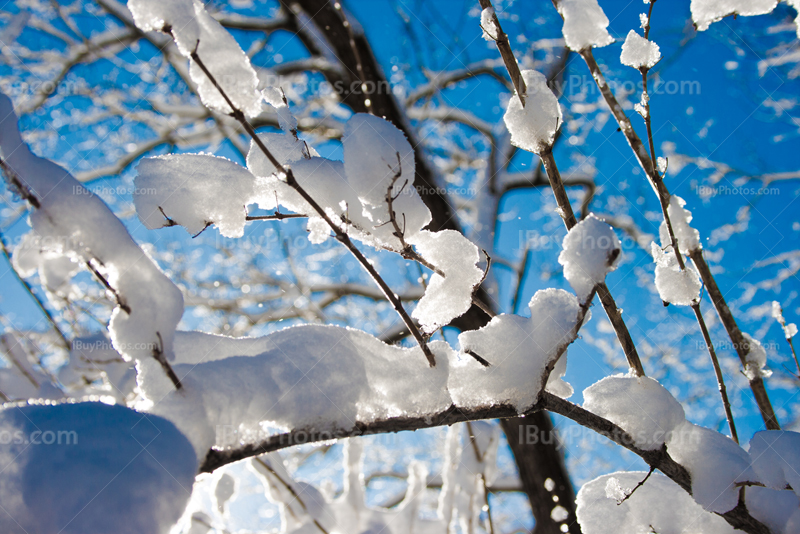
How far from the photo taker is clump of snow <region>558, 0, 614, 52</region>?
1.06 metres

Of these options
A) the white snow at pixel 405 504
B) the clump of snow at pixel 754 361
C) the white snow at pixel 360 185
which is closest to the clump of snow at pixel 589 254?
the white snow at pixel 360 185

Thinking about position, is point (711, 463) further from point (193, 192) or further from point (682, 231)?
point (193, 192)

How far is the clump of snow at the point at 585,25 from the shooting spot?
1061 millimetres

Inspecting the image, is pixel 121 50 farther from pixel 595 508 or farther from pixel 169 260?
pixel 595 508

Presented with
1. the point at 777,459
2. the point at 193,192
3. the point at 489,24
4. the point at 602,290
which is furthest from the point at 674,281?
the point at 193,192

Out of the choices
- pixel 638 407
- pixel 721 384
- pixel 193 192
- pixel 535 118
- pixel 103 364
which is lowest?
pixel 103 364

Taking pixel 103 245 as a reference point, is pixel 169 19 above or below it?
above

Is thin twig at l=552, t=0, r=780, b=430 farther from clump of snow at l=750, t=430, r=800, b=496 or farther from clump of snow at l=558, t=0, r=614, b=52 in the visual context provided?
clump of snow at l=750, t=430, r=800, b=496

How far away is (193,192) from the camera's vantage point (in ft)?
2.83

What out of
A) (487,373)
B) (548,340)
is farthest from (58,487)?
(548,340)

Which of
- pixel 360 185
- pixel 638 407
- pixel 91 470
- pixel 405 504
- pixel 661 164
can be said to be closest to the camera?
pixel 91 470

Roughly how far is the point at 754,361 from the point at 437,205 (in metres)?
2.23

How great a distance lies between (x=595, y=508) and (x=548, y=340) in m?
0.57

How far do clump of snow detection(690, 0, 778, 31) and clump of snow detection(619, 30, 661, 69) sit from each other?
18 centimetres
